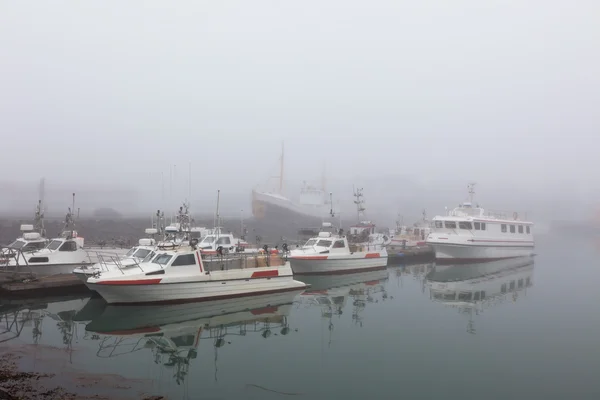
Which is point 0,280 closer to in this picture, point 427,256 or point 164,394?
point 164,394

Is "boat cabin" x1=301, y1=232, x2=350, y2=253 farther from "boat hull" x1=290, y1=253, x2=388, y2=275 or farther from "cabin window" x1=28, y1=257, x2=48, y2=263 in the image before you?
"cabin window" x1=28, y1=257, x2=48, y2=263

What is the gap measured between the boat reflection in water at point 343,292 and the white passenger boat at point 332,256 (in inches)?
21.0

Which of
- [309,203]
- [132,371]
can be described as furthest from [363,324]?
[309,203]

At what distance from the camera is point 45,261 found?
71.5ft

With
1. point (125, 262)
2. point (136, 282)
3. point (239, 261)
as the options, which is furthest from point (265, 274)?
point (125, 262)

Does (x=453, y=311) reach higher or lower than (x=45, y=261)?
lower

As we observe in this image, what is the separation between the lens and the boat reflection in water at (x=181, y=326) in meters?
13.2

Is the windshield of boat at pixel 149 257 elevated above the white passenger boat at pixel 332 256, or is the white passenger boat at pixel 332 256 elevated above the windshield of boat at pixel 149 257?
the windshield of boat at pixel 149 257

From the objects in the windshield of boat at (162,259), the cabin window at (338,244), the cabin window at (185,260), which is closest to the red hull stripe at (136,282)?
the windshield of boat at (162,259)

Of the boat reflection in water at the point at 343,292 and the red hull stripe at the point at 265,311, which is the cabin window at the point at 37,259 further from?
the boat reflection in water at the point at 343,292

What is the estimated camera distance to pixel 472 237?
1569 inches

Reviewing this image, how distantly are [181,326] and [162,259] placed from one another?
3.75m

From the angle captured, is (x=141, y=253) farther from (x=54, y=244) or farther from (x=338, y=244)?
(x=338, y=244)

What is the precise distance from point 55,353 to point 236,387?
5999mm
